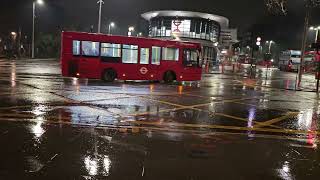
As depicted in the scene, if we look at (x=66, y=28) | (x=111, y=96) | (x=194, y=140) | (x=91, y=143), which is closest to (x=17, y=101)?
(x=111, y=96)

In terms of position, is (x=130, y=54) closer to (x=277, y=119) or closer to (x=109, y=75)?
(x=109, y=75)

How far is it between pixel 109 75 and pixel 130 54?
5.96ft

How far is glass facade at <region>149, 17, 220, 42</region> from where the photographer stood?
A: 74312mm

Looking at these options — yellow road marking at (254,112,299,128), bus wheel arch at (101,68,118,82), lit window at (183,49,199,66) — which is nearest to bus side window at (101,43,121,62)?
bus wheel arch at (101,68,118,82)

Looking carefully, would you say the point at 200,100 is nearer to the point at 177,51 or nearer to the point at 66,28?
the point at 177,51

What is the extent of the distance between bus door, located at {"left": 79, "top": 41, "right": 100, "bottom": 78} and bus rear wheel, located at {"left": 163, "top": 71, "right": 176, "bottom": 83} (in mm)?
4489

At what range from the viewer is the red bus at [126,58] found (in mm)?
22625

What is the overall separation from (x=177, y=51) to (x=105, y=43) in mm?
4964

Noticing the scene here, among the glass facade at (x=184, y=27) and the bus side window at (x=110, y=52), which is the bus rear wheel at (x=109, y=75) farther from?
the glass facade at (x=184, y=27)

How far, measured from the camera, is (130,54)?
78.3ft

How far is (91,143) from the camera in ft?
26.4

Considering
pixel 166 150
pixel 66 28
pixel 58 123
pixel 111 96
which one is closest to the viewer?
pixel 166 150

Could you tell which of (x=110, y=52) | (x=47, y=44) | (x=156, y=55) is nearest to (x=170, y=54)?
(x=156, y=55)

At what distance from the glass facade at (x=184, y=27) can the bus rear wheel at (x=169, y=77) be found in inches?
1910
